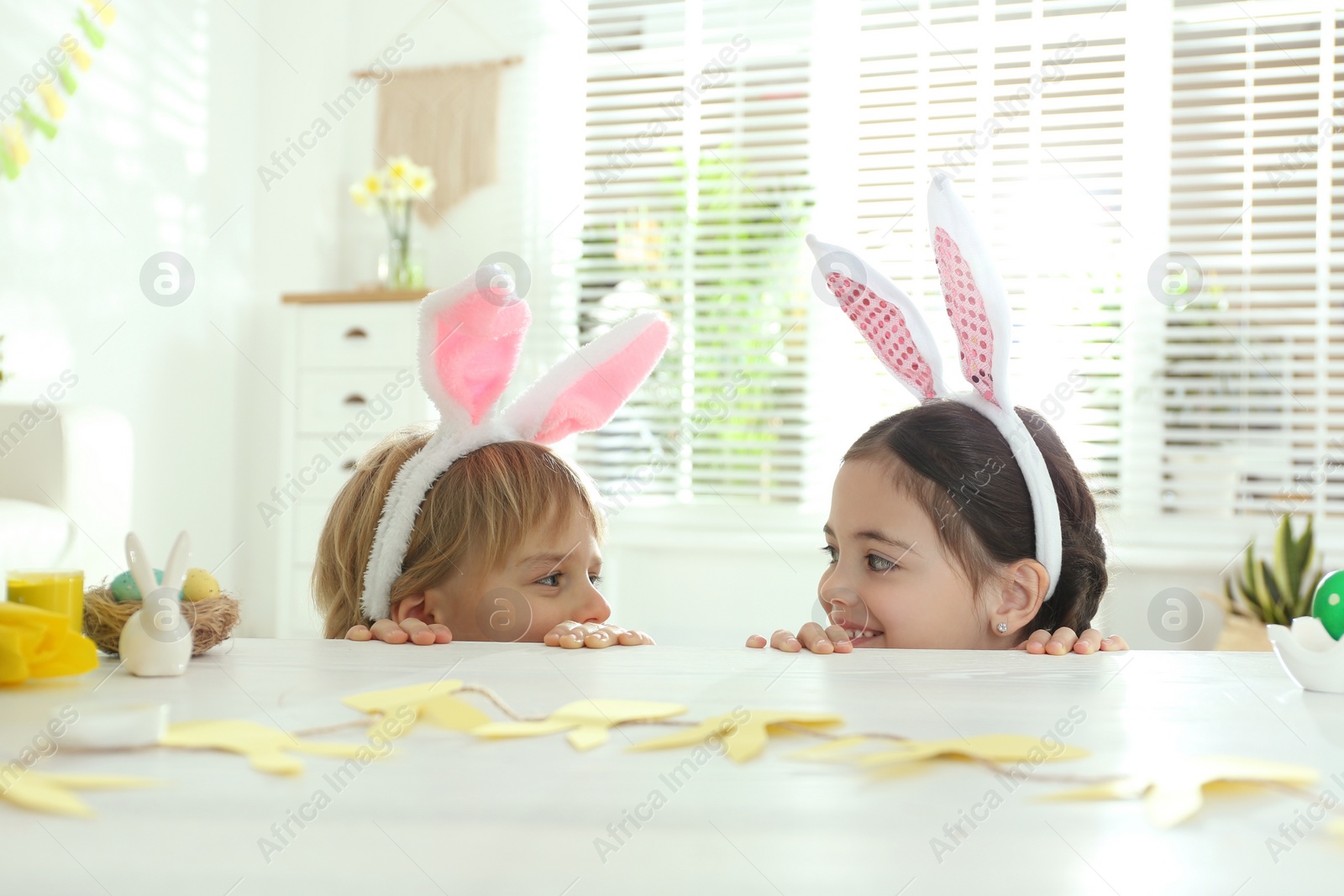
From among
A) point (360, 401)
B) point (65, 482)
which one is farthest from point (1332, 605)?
point (360, 401)

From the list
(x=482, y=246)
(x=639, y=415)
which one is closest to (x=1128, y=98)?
(x=639, y=415)

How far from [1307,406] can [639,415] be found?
1950 millimetres

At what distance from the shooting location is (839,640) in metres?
0.88

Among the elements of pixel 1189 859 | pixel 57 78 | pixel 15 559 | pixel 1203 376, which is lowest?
pixel 15 559

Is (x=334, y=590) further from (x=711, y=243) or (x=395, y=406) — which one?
(x=711, y=243)

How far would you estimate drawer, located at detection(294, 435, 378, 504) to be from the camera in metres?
3.29

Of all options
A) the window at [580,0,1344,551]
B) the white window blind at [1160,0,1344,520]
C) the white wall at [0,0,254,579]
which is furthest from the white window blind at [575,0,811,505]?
the white wall at [0,0,254,579]

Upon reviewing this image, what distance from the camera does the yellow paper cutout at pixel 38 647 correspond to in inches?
23.5

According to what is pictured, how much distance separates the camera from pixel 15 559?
185 centimetres

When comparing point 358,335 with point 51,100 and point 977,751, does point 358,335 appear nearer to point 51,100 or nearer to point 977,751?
point 51,100

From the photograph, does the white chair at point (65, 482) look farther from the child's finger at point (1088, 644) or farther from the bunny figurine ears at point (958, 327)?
the child's finger at point (1088, 644)

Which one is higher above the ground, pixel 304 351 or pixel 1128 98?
pixel 1128 98

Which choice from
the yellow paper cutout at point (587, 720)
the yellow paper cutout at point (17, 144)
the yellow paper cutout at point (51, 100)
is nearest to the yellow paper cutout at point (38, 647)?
the yellow paper cutout at point (587, 720)

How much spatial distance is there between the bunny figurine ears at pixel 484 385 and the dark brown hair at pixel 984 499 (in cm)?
32
